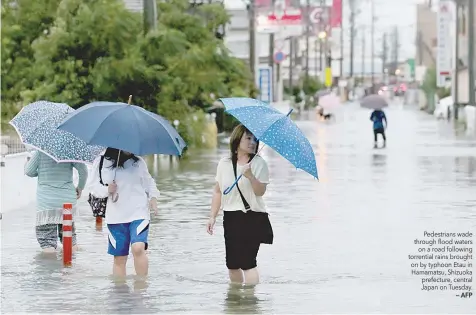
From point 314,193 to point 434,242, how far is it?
26.7ft

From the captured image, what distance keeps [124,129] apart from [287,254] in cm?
363

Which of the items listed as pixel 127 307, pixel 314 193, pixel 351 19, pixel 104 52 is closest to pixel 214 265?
pixel 127 307

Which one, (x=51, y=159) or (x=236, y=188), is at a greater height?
(x=236, y=188)

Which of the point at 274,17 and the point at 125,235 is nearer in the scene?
the point at 125,235

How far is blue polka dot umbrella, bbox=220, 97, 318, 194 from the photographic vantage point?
11.6m

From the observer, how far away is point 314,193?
A: 24.2 metres

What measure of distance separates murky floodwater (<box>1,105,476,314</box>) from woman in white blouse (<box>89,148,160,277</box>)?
43cm

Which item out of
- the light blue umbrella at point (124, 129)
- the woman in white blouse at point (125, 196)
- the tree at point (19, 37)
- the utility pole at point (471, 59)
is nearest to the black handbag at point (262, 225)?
the light blue umbrella at point (124, 129)

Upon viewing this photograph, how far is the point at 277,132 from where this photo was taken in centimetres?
1169

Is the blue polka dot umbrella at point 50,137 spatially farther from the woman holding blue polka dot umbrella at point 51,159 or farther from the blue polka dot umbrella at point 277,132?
the blue polka dot umbrella at point 277,132

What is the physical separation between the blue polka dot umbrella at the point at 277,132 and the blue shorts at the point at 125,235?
0.97 metres

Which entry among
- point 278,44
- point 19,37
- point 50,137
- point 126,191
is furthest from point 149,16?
point 278,44

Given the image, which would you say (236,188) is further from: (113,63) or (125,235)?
(113,63)

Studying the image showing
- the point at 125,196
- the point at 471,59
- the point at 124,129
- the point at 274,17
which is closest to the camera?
the point at 124,129
